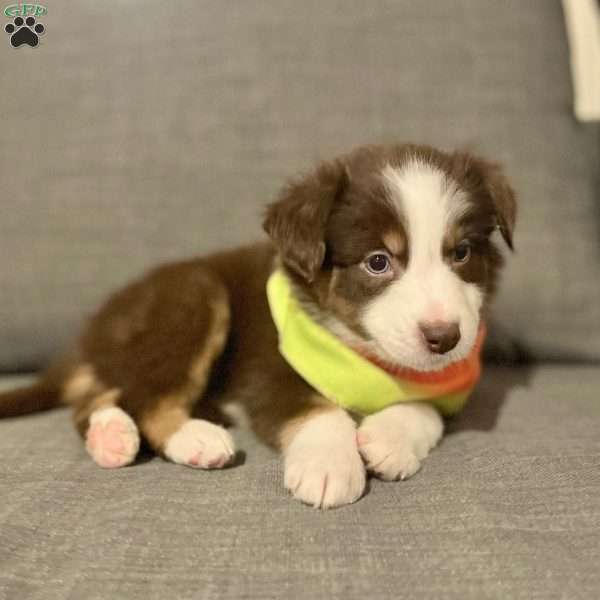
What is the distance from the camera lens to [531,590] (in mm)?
1185

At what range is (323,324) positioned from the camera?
2188 mm

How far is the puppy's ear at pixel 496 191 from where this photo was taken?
7.02ft

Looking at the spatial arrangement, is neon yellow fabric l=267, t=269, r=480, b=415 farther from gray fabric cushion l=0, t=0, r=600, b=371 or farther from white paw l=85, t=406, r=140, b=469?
gray fabric cushion l=0, t=0, r=600, b=371

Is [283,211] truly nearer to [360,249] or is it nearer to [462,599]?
[360,249]

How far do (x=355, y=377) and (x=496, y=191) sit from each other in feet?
2.57

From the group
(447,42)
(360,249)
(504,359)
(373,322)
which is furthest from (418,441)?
(447,42)

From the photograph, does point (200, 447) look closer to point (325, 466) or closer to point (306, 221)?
point (325, 466)

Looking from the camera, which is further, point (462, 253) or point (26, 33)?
point (26, 33)

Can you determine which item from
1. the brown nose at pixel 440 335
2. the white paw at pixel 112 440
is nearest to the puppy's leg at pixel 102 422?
the white paw at pixel 112 440

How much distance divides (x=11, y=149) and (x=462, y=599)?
2.61m

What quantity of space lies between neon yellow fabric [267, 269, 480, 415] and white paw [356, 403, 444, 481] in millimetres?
54

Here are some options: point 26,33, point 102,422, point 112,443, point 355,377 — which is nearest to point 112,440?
point 112,443

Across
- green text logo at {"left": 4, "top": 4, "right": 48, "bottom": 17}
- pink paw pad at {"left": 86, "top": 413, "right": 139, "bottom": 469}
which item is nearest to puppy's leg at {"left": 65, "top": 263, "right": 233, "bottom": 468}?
pink paw pad at {"left": 86, "top": 413, "right": 139, "bottom": 469}

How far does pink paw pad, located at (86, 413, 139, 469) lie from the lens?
1854mm
